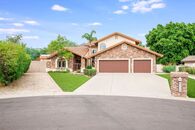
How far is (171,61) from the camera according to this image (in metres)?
54.4

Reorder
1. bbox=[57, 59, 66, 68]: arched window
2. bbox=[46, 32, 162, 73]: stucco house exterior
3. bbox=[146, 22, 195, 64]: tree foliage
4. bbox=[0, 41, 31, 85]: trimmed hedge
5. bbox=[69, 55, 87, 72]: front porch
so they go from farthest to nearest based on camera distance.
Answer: bbox=[146, 22, 195, 64]: tree foliage → bbox=[57, 59, 66, 68]: arched window → bbox=[69, 55, 87, 72]: front porch → bbox=[46, 32, 162, 73]: stucco house exterior → bbox=[0, 41, 31, 85]: trimmed hedge

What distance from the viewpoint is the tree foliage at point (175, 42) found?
176 ft

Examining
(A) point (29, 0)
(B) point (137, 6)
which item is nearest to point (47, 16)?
(A) point (29, 0)

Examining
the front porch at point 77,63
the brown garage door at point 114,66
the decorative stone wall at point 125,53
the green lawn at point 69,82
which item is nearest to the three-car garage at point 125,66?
the brown garage door at point 114,66

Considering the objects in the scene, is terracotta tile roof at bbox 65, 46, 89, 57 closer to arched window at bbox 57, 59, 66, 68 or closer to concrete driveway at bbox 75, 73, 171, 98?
arched window at bbox 57, 59, 66, 68

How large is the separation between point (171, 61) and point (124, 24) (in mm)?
14197

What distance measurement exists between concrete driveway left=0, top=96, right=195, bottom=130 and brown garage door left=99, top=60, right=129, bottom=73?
2424 centimetres

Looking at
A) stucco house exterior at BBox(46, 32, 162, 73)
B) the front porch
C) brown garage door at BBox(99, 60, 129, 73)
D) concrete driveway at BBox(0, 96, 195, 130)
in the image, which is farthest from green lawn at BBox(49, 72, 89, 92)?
the front porch

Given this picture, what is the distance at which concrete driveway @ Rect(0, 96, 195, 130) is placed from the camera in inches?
320

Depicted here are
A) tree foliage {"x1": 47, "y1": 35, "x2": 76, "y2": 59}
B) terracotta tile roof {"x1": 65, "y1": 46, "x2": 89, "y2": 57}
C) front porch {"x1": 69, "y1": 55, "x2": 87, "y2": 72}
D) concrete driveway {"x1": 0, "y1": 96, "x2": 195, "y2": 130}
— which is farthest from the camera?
front porch {"x1": 69, "y1": 55, "x2": 87, "y2": 72}

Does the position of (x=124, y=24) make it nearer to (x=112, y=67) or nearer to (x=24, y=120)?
(x=112, y=67)

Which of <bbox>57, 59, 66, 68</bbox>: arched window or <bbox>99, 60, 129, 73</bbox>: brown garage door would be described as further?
<bbox>57, 59, 66, 68</bbox>: arched window

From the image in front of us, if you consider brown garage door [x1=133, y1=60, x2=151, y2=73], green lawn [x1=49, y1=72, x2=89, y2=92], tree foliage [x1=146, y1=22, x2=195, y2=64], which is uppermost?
tree foliage [x1=146, y1=22, x2=195, y2=64]

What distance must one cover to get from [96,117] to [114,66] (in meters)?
27.8
